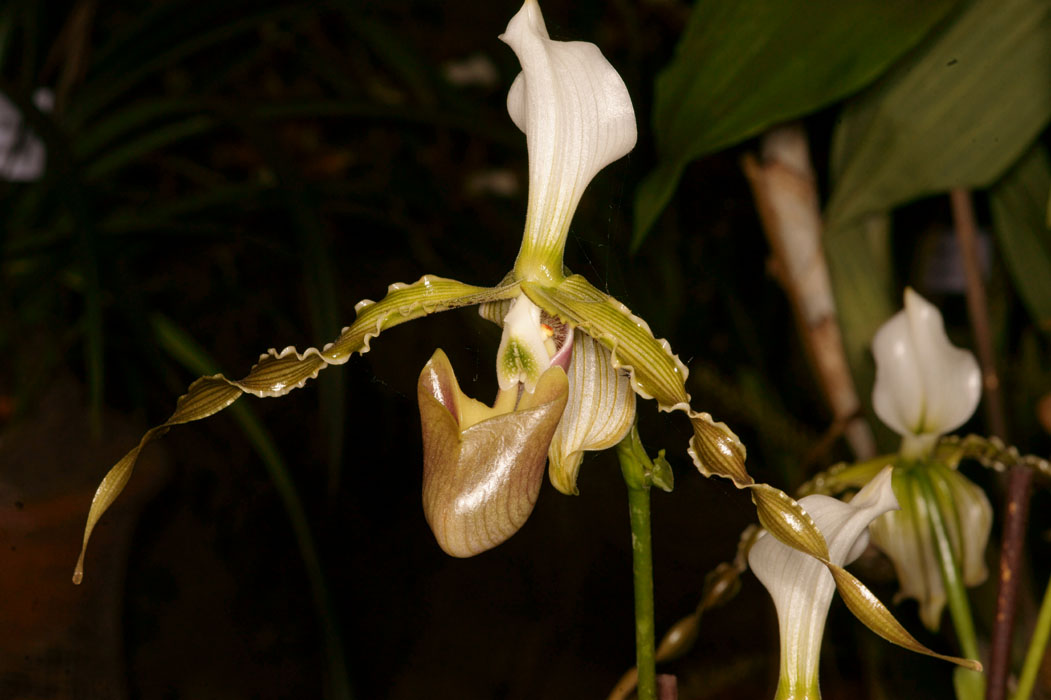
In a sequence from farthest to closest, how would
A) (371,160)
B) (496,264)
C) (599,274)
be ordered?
(371,160) < (496,264) < (599,274)

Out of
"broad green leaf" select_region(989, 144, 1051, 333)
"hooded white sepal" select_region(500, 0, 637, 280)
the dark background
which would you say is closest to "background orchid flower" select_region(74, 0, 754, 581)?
"hooded white sepal" select_region(500, 0, 637, 280)

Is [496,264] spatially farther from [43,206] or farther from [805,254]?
[43,206]

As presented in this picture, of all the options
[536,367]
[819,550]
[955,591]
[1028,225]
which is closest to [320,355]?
[536,367]

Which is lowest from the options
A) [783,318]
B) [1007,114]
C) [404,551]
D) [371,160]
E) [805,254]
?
[404,551]

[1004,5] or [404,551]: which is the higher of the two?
[1004,5]

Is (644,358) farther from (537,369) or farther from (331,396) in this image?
(331,396)

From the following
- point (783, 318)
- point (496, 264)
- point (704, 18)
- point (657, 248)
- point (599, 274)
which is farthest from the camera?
point (783, 318)

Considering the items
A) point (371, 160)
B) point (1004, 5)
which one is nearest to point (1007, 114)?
point (1004, 5)

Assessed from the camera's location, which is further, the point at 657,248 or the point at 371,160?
the point at 371,160
